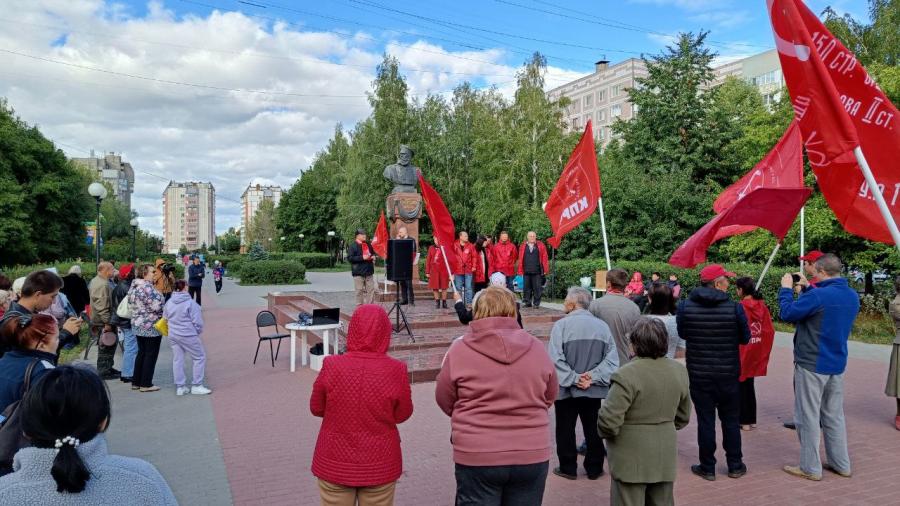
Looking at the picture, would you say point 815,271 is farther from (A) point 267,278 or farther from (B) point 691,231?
(A) point 267,278

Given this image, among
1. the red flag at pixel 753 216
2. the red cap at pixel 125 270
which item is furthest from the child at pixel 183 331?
→ the red flag at pixel 753 216

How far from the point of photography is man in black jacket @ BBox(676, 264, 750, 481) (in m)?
5.22

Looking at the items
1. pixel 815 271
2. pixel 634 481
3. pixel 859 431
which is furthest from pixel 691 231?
pixel 634 481

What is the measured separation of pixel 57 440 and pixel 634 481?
10.4 ft

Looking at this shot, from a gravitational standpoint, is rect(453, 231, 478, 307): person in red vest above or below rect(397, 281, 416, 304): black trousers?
above

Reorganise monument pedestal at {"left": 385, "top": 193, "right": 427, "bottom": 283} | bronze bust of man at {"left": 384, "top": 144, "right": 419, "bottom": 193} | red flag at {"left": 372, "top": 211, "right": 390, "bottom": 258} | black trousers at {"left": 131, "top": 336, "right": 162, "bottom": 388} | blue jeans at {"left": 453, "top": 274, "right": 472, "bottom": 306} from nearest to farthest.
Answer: black trousers at {"left": 131, "top": 336, "right": 162, "bottom": 388}
blue jeans at {"left": 453, "top": 274, "right": 472, "bottom": 306}
red flag at {"left": 372, "top": 211, "right": 390, "bottom": 258}
monument pedestal at {"left": 385, "top": 193, "right": 427, "bottom": 283}
bronze bust of man at {"left": 384, "top": 144, "right": 419, "bottom": 193}

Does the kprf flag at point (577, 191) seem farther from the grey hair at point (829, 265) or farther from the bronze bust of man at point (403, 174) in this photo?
the bronze bust of man at point (403, 174)

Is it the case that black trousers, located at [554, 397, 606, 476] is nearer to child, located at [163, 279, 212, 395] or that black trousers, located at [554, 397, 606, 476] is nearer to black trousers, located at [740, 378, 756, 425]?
black trousers, located at [740, 378, 756, 425]

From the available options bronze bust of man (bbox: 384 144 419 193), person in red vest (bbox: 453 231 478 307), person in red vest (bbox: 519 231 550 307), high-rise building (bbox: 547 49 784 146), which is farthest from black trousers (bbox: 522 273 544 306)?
high-rise building (bbox: 547 49 784 146)

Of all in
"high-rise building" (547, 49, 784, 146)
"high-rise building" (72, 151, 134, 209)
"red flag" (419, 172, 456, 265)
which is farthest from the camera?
"high-rise building" (72, 151, 134, 209)

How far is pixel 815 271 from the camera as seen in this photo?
5422 millimetres

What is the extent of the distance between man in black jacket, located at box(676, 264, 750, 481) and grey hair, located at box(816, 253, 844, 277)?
822 mm

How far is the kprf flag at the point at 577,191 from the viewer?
30.0 feet

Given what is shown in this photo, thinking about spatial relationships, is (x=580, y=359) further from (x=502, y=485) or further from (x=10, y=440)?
(x=10, y=440)
